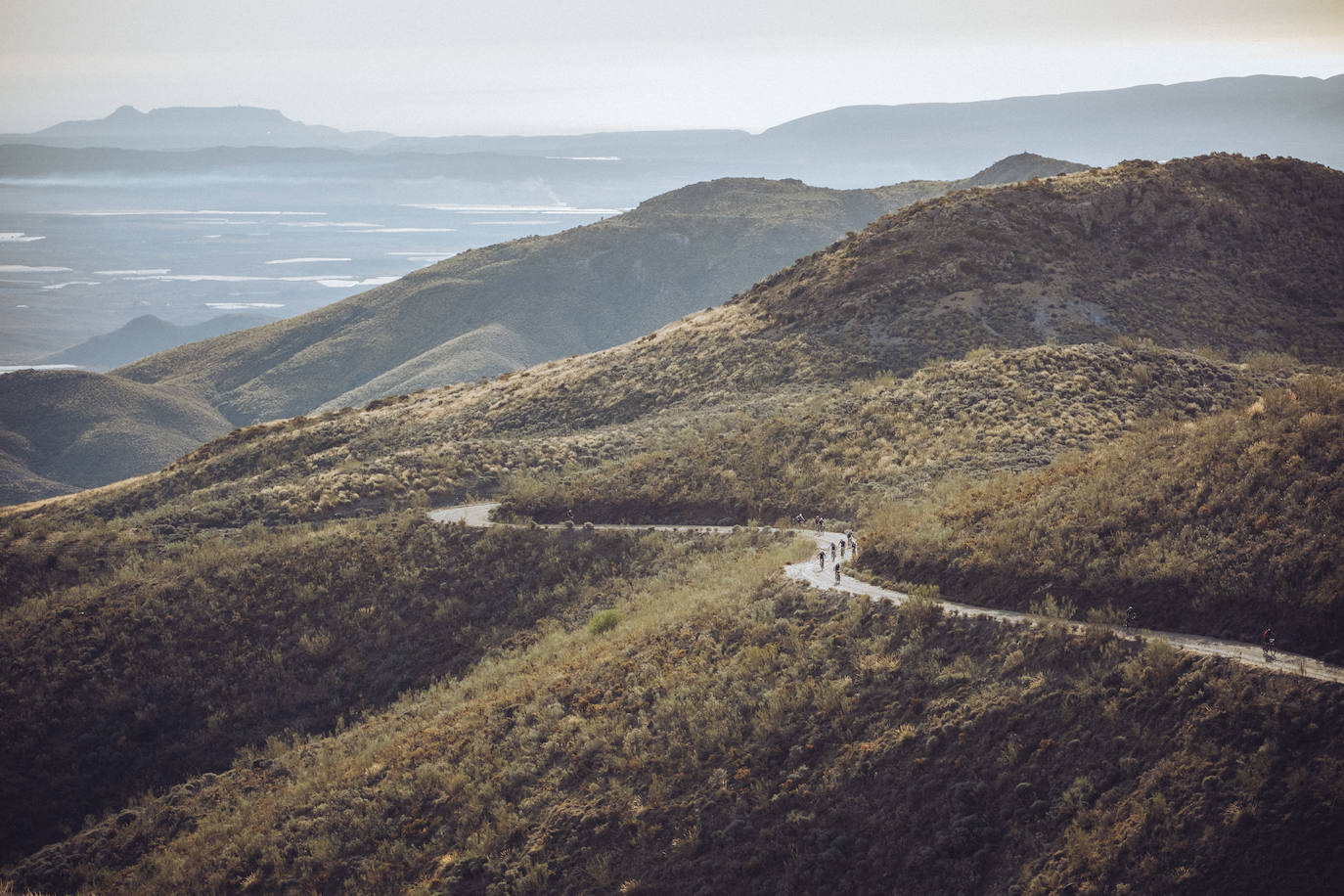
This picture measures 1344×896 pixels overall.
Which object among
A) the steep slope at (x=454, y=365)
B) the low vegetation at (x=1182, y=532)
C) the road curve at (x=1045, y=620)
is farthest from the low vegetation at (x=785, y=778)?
the steep slope at (x=454, y=365)

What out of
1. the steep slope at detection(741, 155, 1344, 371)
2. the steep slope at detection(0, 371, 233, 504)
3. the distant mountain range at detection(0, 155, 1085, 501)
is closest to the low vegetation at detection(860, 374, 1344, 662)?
the steep slope at detection(741, 155, 1344, 371)

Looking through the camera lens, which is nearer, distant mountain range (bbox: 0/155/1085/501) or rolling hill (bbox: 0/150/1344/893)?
rolling hill (bbox: 0/150/1344/893)

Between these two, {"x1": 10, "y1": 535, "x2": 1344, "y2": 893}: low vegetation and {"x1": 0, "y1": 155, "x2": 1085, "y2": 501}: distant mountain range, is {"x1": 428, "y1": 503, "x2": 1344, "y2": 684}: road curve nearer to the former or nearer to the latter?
{"x1": 10, "y1": 535, "x2": 1344, "y2": 893}: low vegetation

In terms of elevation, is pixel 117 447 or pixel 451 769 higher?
pixel 451 769

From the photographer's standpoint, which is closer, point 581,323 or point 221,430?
point 221,430

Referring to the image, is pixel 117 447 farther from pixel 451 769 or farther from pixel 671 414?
pixel 451 769

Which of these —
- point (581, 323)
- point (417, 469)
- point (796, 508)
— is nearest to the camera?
point (796, 508)

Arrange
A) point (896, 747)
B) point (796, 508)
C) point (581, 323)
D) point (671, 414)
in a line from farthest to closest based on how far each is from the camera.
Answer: point (581, 323), point (671, 414), point (796, 508), point (896, 747)

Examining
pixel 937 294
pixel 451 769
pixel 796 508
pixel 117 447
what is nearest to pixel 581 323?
pixel 117 447
